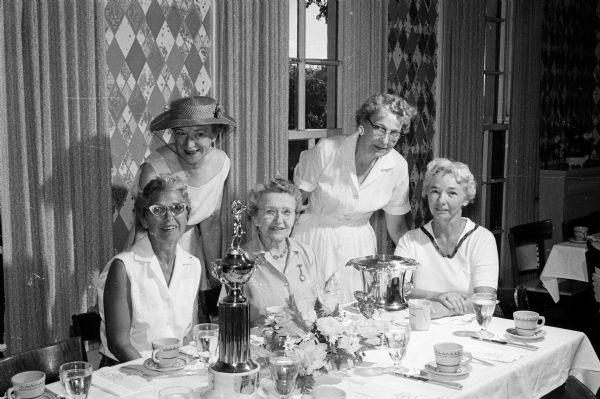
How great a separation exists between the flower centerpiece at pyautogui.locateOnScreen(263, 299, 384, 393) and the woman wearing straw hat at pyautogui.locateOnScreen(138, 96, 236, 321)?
0.89 metres

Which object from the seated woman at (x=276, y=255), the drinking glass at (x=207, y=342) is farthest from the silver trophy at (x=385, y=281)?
the drinking glass at (x=207, y=342)

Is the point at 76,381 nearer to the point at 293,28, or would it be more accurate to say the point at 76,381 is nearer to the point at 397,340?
the point at 397,340

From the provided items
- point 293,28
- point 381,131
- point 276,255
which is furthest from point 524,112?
point 276,255

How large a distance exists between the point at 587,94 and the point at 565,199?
168 cm

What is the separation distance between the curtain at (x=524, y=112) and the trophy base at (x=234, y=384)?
16.7 ft

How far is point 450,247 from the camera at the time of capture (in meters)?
3.20

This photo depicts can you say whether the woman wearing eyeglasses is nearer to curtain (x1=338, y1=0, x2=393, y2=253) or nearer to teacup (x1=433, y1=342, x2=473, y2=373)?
curtain (x1=338, y1=0, x2=393, y2=253)

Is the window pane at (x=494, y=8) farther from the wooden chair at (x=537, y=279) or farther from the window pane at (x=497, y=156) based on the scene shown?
the wooden chair at (x=537, y=279)

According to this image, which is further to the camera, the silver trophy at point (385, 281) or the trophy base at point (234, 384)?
the silver trophy at point (385, 281)

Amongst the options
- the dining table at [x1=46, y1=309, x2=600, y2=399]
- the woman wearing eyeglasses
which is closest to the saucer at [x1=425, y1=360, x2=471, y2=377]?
the dining table at [x1=46, y1=309, x2=600, y2=399]

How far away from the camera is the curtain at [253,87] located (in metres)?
3.89

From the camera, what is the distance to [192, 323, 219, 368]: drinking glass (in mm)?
2166

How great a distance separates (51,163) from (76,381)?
5.08 ft

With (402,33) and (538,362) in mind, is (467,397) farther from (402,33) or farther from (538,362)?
(402,33)
